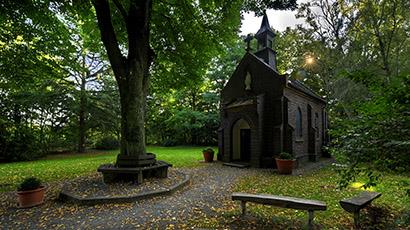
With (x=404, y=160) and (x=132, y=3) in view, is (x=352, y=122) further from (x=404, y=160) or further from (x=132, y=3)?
(x=132, y=3)

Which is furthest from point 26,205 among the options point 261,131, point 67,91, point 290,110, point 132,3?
point 67,91

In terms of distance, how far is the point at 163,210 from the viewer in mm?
5691

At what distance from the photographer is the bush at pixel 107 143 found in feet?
84.9

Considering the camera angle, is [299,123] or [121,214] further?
[299,123]

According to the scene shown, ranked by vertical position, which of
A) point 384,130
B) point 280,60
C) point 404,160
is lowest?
point 404,160

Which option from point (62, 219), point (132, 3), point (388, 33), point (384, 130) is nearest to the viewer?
point (384, 130)

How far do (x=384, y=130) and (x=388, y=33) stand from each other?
17.2 meters

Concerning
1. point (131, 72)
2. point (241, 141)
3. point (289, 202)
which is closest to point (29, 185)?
point (131, 72)

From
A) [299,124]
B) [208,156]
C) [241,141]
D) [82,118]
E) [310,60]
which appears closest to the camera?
[299,124]

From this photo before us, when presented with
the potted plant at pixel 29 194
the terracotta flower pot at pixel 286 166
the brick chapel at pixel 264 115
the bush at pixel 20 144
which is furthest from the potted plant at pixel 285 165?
the bush at pixel 20 144

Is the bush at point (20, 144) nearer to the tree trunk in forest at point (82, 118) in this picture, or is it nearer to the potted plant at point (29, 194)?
the tree trunk in forest at point (82, 118)

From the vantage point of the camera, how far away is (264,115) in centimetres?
1376

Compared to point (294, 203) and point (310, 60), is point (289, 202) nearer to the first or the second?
point (294, 203)

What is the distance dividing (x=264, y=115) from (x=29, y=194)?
38.2ft
